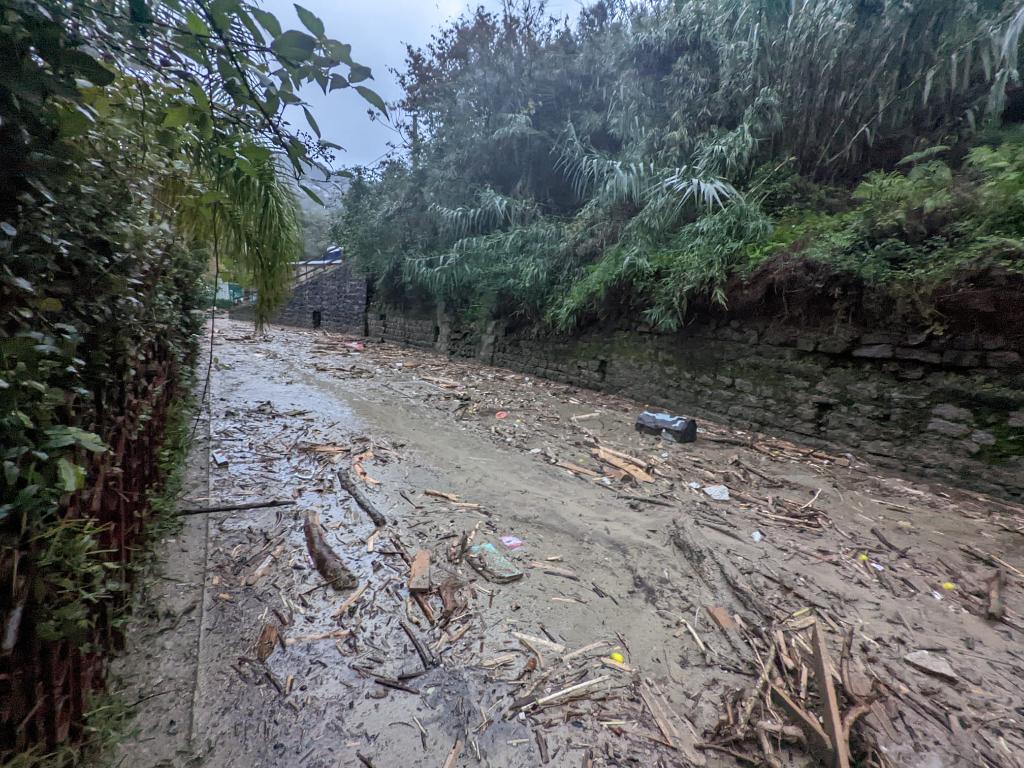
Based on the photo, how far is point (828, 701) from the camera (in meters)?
1.56

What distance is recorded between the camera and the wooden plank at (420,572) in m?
2.20

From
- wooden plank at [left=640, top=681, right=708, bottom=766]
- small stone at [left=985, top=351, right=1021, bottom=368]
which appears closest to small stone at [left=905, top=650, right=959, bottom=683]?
wooden plank at [left=640, top=681, right=708, bottom=766]

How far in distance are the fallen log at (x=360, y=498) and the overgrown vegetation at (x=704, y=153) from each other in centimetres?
208

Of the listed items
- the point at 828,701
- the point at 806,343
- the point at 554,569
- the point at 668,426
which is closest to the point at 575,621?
the point at 554,569

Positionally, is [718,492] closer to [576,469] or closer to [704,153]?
[576,469]

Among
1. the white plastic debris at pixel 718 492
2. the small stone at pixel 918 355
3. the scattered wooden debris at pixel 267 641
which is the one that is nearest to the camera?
the scattered wooden debris at pixel 267 641

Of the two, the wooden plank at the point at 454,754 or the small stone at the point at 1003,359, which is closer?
the wooden plank at the point at 454,754

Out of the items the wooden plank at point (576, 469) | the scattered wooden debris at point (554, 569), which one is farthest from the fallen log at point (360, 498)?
the wooden plank at point (576, 469)

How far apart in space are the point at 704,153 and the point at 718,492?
5100mm

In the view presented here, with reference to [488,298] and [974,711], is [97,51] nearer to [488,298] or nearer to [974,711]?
[974,711]

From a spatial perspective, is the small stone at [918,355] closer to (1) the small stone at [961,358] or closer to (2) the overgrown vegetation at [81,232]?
(1) the small stone at [961,358]

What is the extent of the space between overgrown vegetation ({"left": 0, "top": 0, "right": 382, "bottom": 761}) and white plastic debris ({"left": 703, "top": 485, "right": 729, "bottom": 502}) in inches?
137

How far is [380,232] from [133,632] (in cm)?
1165

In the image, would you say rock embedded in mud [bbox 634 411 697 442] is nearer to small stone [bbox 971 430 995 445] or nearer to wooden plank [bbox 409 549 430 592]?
small stone [bbox 971 430 995 445]
